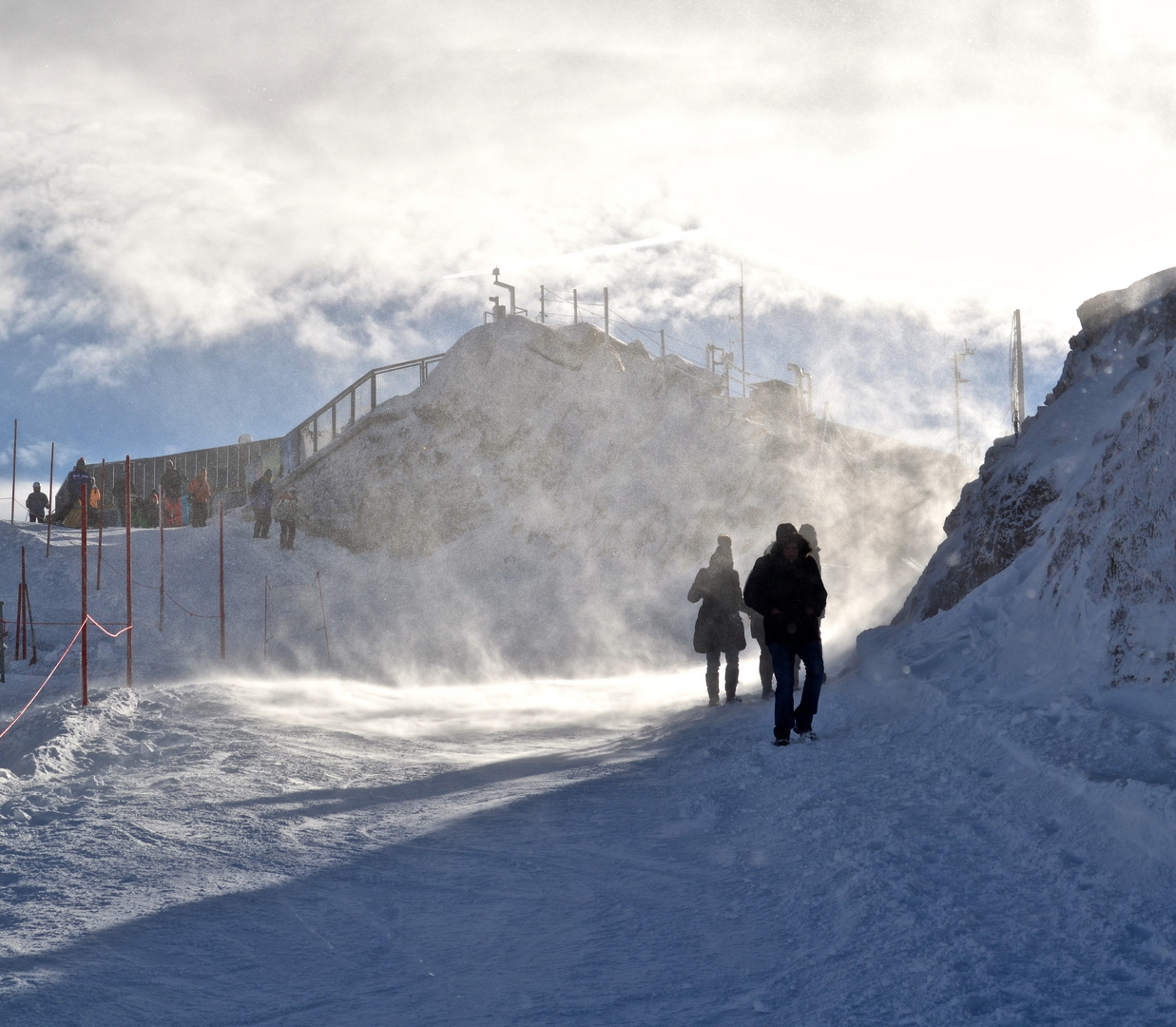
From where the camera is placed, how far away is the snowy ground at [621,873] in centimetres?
316

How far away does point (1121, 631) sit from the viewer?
6434 millimetres

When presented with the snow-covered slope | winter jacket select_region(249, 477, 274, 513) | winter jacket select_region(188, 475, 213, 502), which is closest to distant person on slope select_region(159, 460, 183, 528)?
winter jacket select_region(188, 475, 213, 502)

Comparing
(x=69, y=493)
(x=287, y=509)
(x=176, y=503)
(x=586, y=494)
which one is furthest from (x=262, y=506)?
(x=586, y=494)

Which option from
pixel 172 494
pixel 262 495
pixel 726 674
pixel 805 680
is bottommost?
pixel 726 674

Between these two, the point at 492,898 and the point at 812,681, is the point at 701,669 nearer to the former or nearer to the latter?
the point at 812,681

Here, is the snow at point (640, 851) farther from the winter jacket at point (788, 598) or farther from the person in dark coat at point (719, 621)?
the winter jacket at point (788, 598)

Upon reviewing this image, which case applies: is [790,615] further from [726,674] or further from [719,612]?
[726,674]

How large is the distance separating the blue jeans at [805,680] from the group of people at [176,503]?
18535 millimetres

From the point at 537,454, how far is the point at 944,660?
74.0ft

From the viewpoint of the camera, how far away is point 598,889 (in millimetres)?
4320

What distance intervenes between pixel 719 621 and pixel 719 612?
9 centimetres

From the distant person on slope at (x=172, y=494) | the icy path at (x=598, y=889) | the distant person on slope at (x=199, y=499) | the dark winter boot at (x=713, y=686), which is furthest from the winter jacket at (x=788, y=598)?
the distant person on slope at (x=199, y=499)

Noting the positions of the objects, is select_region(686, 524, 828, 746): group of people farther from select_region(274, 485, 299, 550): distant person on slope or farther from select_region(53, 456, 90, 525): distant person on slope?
select_region(53, 456, 90, 525): distant person on slope

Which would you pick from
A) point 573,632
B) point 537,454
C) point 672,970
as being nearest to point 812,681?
point 672,970
